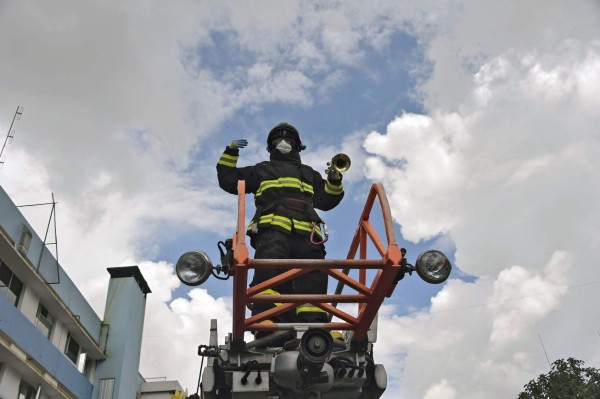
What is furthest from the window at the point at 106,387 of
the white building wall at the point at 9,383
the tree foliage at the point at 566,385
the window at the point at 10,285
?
the tree foliage at the point at 566,385

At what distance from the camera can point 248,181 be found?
5.74 metres

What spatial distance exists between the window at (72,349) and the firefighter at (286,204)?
16532 millimetres

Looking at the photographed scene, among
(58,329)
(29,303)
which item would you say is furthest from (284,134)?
(58,329)

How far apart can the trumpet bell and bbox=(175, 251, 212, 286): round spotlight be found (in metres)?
1.95

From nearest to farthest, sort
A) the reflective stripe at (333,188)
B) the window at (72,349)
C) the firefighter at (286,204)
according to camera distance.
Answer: the firefighter at (286,204) → the reflective stripe at (333,188) → the window at (72,349)

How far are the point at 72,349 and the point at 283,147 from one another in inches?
679

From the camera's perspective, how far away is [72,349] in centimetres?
2006

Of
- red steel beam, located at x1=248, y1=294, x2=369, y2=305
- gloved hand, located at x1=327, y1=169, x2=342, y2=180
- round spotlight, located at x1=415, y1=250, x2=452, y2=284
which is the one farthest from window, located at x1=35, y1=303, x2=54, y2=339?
round spotlight, located at x1=415, y1=250, x2=452, y2=284

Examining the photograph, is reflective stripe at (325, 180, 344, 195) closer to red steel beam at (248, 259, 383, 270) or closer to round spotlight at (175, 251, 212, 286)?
red steel beam at (248, 259, 383, 270)

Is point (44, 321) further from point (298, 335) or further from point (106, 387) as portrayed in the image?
point (298, 335)

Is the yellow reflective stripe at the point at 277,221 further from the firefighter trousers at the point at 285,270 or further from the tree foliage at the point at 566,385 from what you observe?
the tree foliage at the point at 566,385

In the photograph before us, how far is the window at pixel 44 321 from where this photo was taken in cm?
1762

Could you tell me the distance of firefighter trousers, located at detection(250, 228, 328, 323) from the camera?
470cm

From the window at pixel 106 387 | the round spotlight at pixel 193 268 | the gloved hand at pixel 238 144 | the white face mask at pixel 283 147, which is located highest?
the window at pixel 106 387
